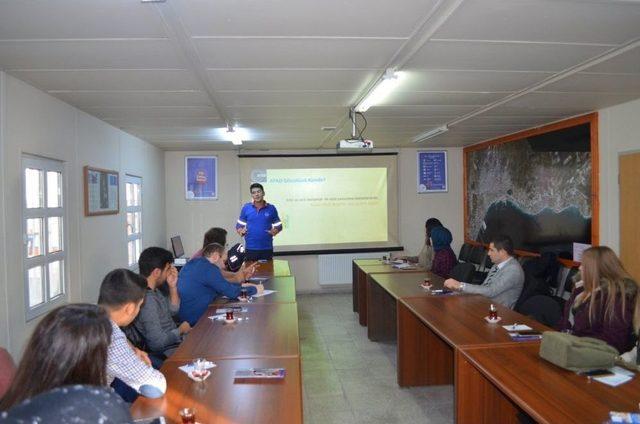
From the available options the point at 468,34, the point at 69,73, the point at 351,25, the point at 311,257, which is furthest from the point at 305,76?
the point at 311,257

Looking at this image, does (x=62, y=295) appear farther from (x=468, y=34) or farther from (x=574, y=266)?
(x=574, y=266)

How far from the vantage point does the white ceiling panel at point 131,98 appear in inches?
158

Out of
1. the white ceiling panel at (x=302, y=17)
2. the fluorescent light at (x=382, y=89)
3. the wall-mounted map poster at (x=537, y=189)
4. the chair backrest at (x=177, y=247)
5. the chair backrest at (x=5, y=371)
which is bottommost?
the chair backrest at (x=5, y=371)

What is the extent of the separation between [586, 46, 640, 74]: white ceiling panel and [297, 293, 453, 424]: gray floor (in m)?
2.78

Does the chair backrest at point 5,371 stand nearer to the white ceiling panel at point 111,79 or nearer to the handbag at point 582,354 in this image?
the white ceiling panel at point 111,79

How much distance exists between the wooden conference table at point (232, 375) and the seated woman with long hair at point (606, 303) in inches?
69.7

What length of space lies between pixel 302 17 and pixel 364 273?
4.15m

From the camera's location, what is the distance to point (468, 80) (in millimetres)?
3812

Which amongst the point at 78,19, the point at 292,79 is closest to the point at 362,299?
the point at 292,79

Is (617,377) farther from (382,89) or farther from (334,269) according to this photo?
(334,269)

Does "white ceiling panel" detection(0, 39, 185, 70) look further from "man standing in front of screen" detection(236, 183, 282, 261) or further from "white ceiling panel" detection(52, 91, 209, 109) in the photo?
"man standing in front of screen" detection(236, 183, 282, 261)

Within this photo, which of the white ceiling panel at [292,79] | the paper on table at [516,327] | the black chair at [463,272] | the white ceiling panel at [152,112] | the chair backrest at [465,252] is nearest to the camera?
the paper on table at [516,327]

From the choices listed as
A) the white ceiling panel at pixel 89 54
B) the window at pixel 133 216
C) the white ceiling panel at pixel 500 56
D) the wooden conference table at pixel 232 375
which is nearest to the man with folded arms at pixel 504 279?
the white ceiling panel at pixel 500 56

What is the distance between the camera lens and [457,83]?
12.8ft
